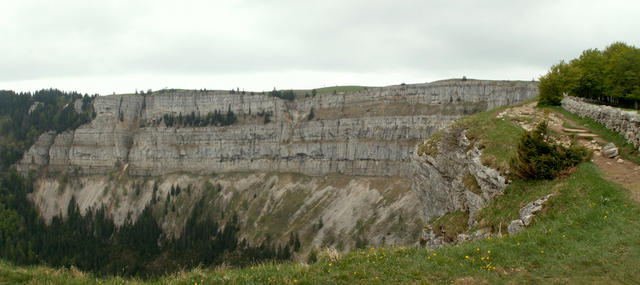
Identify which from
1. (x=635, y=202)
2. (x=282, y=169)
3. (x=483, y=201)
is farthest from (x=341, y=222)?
(x=635, y=202)

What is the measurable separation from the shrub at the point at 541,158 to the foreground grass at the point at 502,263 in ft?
13.3

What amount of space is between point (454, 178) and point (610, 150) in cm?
1175

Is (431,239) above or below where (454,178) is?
below

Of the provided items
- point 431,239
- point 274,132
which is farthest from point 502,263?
point 274,132

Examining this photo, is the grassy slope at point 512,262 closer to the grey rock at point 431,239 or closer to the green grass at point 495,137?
the green grass at point 495,137

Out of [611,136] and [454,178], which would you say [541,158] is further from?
[454,178]

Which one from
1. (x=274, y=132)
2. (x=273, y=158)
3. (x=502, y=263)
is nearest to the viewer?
(x=502, y=263)

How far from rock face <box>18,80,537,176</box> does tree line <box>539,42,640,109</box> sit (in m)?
62.3

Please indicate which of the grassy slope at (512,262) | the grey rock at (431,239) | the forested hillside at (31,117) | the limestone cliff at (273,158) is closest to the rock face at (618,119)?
the grassy slope at (512,262)

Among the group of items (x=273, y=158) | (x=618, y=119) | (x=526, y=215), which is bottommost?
(x=273, y=158)

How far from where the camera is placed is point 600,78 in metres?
40.4

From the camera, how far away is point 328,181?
11488cm

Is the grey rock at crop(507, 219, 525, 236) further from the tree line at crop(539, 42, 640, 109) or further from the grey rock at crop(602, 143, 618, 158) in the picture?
the tree line at crop(539, 42, 640, 109)

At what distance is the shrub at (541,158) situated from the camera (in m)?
19.1
